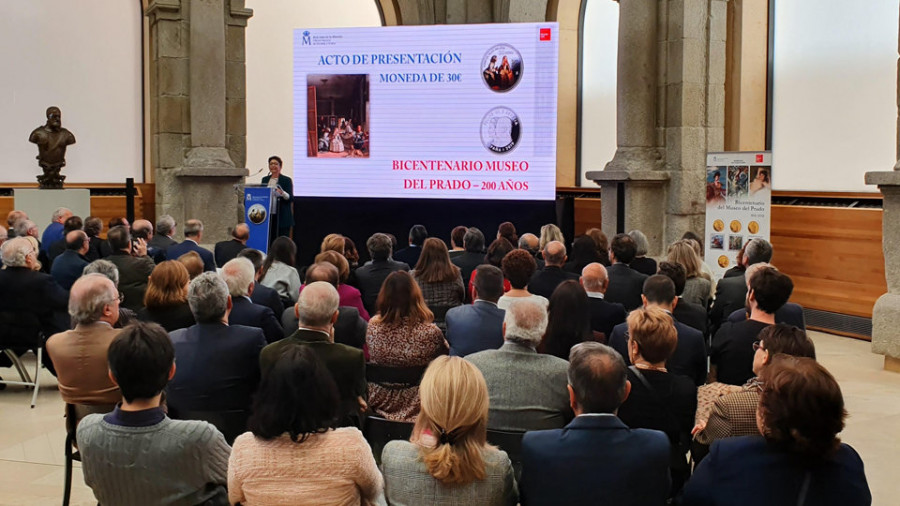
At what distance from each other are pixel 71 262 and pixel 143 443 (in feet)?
13.6

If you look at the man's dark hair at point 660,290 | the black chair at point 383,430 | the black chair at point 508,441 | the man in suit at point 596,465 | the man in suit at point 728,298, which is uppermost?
the man's dark hair at point 660,290

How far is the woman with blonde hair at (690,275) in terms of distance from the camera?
5633mm

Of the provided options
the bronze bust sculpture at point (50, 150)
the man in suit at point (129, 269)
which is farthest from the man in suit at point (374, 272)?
the bronze bust sculpture at point (50, 150)

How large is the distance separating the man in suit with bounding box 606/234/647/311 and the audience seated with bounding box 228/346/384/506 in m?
3.42

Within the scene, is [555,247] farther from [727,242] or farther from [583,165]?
[583,165]

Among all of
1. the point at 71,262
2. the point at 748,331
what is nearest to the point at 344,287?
the point at 748,331

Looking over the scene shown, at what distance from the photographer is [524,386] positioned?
11.0 feet

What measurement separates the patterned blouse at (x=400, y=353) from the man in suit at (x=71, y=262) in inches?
119

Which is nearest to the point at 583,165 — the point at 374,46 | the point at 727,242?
the point at 374,46

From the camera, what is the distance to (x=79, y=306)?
3822mm

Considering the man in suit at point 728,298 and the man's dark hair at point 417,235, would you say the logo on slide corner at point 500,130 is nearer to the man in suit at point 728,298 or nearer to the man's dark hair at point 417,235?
the man's dark hair at point 417,235

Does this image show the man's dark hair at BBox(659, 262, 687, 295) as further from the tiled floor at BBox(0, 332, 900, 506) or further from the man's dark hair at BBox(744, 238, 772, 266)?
the tiled floor at BBox(0, 332, 900, 506)

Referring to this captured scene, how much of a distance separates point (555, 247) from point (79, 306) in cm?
283

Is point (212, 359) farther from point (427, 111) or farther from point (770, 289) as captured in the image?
point (427, 111)
